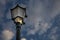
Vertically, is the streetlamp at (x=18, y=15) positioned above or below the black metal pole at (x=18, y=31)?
above

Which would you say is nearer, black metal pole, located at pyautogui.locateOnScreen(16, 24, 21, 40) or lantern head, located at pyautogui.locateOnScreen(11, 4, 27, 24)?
black metal pole, located at pyautogui.locateOnScreen(16, 24, 21, 40)

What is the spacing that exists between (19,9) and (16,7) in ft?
0.56

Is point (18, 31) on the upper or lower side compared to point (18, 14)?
lower

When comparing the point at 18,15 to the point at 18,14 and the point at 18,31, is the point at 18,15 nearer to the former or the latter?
the point at 18,14

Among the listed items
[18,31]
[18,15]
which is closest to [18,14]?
[18,15]

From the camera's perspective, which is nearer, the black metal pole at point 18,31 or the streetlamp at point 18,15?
the black metal pole at point 18,31

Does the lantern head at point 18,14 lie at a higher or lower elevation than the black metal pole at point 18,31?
higher

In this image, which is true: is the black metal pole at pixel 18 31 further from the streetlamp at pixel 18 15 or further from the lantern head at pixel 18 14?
the lantern head at pixel 18 14

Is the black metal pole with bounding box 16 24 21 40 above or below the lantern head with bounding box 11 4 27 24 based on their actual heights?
below

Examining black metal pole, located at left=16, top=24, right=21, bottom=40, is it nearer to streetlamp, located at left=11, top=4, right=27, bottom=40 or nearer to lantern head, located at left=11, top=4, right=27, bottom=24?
streetlamp, located at left=11, top=4, right=27, bottom=40

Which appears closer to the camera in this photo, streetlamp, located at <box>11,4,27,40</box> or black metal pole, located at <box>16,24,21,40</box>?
black metal pole, located at <box>16,24,21,40</box>

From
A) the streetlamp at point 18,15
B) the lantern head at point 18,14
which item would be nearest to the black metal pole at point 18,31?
the streetlamp at point 18,15

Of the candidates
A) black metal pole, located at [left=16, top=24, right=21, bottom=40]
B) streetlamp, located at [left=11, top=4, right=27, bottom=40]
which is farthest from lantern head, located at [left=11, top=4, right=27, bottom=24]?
black metal pole, located at [left=16, top=24, right=21, bottom=40]

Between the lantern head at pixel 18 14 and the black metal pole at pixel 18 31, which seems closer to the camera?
the black metal pole at pixel 18 31
